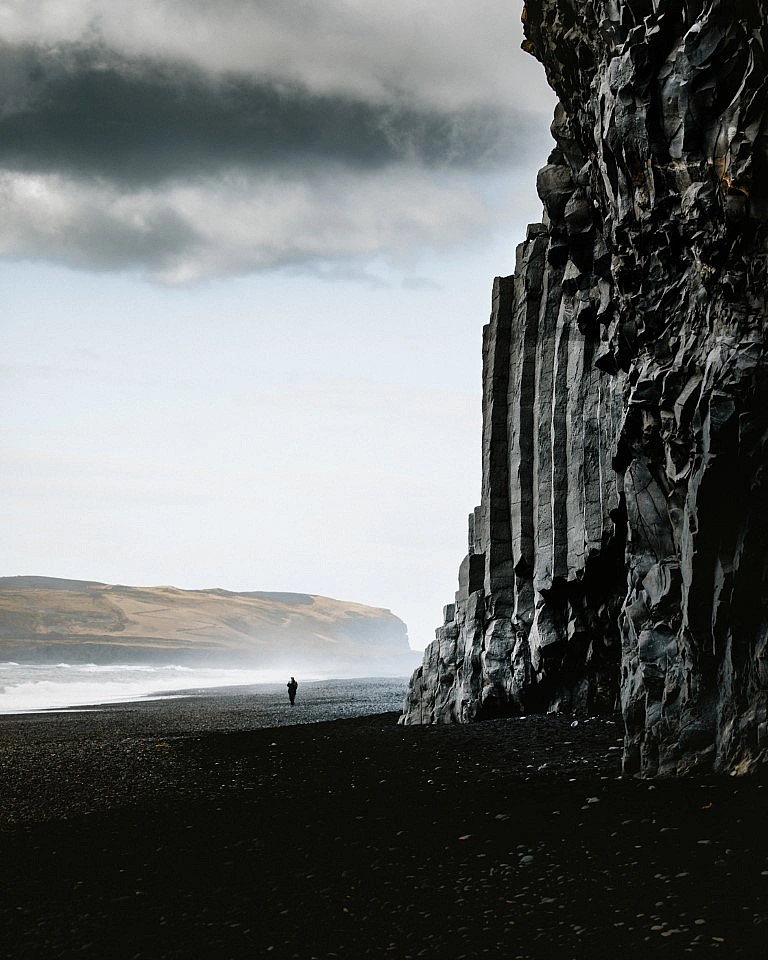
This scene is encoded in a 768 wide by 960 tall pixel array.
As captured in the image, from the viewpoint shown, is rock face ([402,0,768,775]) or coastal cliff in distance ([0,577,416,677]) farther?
coastal cliff in distance ([0,577,416,677])

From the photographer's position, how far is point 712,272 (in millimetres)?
11898

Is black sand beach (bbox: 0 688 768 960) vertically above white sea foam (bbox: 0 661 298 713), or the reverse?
black sand beach (bbox: 0 688 768 960)

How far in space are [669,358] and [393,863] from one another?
342 inches

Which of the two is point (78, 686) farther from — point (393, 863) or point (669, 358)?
point (393, 863)

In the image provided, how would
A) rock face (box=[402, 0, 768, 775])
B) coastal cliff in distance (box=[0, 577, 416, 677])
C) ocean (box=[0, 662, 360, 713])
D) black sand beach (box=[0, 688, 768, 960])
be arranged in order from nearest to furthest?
black sand beach (box=[0, 688, 768, 960]), rock face (box=[402, 0, 768, 775]), ocean (box=[0, 662, 360, 713]), coastal cliff in distance (box=[0, 577, 416, 677])

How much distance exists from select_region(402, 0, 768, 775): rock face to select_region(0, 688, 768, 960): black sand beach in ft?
5.49

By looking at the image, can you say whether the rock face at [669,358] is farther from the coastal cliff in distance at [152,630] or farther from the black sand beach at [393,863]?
the coastal cliff in distance at [152,630]

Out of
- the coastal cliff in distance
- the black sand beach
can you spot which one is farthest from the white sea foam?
the black sand beach

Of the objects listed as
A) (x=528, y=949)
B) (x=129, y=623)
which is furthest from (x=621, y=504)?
(x=129, y=623)

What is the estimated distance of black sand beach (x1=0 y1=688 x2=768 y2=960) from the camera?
6.76m

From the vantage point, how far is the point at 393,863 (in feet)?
28.6

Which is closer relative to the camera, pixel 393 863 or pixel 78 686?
pixel 393 863

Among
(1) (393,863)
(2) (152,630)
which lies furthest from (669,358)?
(2) (152,630)

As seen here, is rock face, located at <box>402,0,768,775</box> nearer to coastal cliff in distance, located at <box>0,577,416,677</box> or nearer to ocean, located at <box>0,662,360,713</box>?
ocean, located at <box>0,662,360,713</box>
